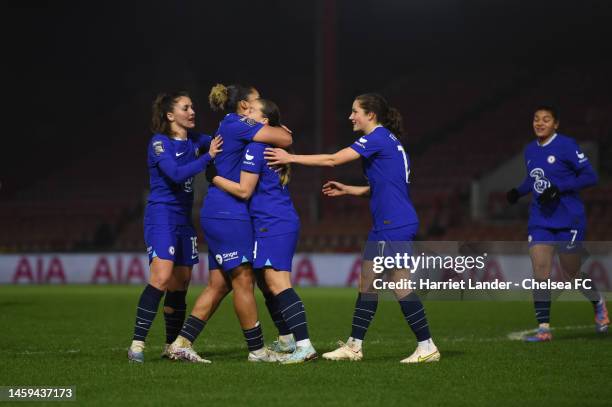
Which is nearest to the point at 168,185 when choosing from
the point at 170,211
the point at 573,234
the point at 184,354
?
the point at 170,211

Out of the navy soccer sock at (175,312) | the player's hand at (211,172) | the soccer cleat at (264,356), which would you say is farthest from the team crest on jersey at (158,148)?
the soccer cleat at (264,356)

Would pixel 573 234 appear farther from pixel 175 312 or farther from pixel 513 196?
pixel 175 312

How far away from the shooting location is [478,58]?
3369 centimetres

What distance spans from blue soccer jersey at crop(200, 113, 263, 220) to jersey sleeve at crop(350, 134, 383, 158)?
0.70 meters

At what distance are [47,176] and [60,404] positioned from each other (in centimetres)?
2819

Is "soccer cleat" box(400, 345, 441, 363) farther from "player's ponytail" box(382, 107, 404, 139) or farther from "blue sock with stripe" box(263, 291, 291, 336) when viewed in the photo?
"player's ponytail" box(382, 107, 404, 139)

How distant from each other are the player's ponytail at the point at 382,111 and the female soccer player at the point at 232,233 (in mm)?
612

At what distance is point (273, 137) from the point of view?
6.98 m

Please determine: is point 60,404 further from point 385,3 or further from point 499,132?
point 385,3

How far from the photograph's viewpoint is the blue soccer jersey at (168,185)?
715 centimetres

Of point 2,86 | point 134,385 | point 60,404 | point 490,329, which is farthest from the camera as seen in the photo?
point 2,86

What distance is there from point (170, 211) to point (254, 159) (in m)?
0.78

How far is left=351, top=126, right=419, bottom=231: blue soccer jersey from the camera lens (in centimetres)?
709

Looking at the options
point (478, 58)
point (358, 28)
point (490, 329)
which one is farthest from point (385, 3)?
point (490, 329)
